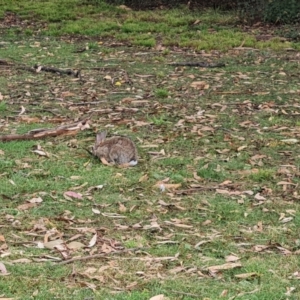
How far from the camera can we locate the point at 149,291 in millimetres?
4039

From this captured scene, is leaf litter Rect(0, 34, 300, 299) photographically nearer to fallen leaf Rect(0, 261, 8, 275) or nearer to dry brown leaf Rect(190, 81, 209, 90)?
dry brown leaf Rect(190, 81, 209, 90)

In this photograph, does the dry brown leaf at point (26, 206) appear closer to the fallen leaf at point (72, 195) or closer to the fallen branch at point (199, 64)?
the fallen leaf at point (72, 195)

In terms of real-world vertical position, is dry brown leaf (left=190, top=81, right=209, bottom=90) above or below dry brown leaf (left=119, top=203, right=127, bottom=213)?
above

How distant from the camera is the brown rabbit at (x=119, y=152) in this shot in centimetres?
650

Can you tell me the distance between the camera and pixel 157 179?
6176 mm

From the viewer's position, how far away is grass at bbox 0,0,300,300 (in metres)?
4.26

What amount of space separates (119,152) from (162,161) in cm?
48

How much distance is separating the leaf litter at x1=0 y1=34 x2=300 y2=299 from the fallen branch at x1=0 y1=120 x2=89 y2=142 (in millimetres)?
27

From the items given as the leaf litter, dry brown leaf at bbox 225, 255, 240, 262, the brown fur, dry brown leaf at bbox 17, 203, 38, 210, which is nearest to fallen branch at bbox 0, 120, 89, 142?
the leaf litter

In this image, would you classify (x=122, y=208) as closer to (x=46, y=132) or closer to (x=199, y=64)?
(x=46, y=132)

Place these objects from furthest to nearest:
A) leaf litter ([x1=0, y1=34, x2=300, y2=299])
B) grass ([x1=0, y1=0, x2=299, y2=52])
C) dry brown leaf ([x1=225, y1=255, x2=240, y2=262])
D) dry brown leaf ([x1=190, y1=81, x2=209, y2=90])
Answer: grass ([x1=0, y1=0, x2=299, y2=52]) < dry brown leaf ([x1=190, y1=81, x2=209, y2=90]) < leaf litter ([x1=0, y1=34, x2=300, y2=299]) < dry brown leaf ([x1=225, y1=255, x2=240, y2=262])

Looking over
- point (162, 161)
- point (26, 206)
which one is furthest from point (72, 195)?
point (162, 161)

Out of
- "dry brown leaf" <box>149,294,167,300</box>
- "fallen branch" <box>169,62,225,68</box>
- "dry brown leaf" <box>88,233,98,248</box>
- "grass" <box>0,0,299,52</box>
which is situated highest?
"grass" <box>0,0,299,52</box>

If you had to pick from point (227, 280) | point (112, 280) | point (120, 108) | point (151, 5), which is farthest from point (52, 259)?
point (151, 5)
